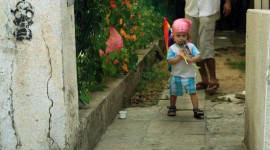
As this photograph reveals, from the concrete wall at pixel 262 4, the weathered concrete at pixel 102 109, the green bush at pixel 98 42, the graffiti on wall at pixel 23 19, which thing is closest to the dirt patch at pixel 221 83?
the weathered concrete at pixel 102 109

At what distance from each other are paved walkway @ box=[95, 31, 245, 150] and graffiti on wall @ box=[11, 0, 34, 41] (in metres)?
1.39

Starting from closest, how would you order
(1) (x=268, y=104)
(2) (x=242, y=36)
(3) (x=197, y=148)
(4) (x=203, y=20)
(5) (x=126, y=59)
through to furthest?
(1) (x=268, y=104)
(3) (x=197, y=148)
(5) (x=126, y=59)
(4) (x=203, y=20)
(2) (x=242, y=36)

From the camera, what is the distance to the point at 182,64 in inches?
226

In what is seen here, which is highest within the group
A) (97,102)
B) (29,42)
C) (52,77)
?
(29,42)

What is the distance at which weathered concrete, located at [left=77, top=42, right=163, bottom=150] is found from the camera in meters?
4.37

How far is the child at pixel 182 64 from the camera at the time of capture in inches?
223

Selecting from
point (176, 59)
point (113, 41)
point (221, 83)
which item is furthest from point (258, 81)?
point (221, 83)

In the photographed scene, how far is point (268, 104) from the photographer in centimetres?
322

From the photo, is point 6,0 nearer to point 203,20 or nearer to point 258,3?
point 258,3

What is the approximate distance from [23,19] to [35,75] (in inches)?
16.2

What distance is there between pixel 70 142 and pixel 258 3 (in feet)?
9.10

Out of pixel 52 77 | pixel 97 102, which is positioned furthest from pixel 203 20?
pixel 52 77

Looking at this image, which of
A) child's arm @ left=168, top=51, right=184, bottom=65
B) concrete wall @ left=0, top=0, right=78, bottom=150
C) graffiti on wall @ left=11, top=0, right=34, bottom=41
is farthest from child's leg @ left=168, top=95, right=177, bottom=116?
graffiti on wall @ left=11, top=0, right=34, bottom=41

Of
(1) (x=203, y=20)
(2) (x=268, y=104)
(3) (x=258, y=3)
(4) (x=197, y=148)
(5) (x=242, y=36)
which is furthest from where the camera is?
(5) (x=242, y=36)
